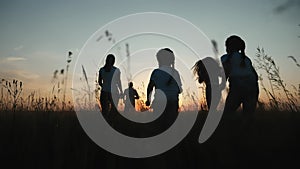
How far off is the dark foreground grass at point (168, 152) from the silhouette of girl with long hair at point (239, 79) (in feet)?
4.38

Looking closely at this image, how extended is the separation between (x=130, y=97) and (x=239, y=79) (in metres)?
2.63

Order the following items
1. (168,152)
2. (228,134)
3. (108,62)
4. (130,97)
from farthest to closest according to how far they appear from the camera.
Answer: (108,62)
(130,97)
(228,134)
(168,152)

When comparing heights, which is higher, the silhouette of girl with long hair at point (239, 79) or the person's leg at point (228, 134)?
the silhouette of girl with long hair at point (239, 79)

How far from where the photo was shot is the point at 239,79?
5.66 meters

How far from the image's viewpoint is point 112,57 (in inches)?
320

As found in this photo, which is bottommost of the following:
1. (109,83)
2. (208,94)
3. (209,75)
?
(208,94)

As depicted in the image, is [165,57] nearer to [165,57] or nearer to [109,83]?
[165,57]

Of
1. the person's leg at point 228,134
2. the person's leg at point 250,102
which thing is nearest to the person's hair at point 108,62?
the person's leg at point 228,134

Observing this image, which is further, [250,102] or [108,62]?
[108,62]

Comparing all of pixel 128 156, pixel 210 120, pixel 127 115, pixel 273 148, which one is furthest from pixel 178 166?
pixel 127 115

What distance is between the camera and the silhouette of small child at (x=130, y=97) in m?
7.13

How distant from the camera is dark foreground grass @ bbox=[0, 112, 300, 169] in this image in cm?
301

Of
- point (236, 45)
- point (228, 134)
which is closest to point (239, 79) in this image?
point (236, 45)

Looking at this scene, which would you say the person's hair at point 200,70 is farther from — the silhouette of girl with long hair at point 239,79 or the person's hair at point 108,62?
the person's hair at point 108,62
